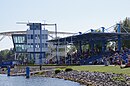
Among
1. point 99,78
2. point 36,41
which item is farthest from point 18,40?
point 99,78

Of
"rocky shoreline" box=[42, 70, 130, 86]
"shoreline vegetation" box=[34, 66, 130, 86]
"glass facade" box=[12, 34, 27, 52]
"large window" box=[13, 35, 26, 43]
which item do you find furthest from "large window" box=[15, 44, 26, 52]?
Answer: "rocky shoreline" box=[42, 70, 130, 86]

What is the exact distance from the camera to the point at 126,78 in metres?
35.1

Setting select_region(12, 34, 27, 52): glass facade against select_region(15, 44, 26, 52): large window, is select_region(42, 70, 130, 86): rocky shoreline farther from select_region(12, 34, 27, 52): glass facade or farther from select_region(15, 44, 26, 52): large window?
select_region(12, 34, 27, 52): glass facade

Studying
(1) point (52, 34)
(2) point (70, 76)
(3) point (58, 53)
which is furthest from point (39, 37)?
(2) point (70, 76)

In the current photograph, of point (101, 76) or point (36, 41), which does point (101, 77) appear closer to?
point (101, 76)

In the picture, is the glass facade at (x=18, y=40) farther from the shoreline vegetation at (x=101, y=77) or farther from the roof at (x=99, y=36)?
the shoreline vegetation at (x=101, y=77)

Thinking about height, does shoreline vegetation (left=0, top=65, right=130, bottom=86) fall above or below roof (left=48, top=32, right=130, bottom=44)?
below

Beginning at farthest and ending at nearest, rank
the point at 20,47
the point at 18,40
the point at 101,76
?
1. the point at 18,40
2. the point at 20,47
3. the point at 101,76

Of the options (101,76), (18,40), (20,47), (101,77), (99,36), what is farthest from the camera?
(18,40)

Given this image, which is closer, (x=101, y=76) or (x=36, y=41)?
(x=101, y=76)

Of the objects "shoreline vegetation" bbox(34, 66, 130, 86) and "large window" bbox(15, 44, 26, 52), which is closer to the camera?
"shoreline vegetation" bbox(34, 66, 130, 86)

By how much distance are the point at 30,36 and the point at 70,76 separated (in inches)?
2094

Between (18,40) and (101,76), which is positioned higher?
(18,40)

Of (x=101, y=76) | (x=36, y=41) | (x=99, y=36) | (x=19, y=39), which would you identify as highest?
(x=19, y=39)
